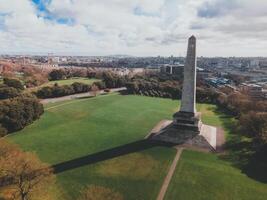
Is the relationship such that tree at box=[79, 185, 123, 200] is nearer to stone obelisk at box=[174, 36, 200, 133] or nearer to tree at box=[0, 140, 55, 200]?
tree at box=[0, 140, 55, 200]

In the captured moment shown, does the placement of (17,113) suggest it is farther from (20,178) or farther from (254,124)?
(254,124)

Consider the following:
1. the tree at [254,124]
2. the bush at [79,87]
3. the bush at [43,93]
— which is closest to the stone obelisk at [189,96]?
the tree at [254,124]

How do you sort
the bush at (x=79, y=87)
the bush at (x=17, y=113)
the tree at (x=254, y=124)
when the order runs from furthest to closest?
the bush at (x=79, y=87), the bush at (x=17, y=113), the tree at (x=254, y=124)

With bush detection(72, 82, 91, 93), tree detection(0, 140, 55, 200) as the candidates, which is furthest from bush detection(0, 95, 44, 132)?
bush detection(72, 82, 91, 93)

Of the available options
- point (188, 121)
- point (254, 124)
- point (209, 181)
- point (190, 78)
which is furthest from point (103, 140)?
point (254, 124)

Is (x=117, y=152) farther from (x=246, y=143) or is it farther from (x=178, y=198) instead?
(x=246, y=143)

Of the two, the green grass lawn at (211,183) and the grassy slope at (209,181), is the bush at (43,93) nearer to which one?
the grassy slope at (209,181)

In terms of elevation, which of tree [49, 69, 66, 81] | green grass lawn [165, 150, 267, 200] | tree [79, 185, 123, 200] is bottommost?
green grass lawn [165, 150, 267, 200]
